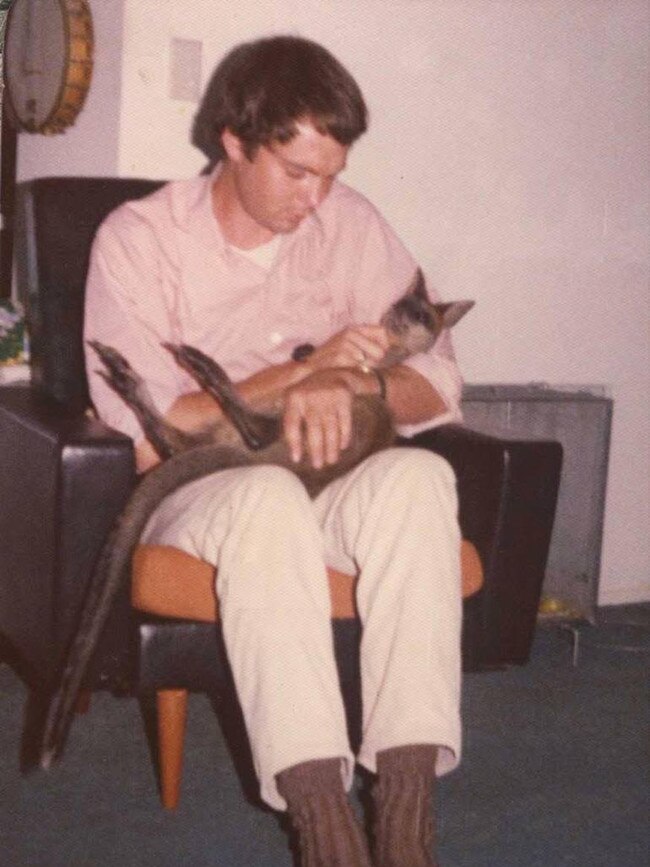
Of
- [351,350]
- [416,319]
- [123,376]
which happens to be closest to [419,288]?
[416,319]

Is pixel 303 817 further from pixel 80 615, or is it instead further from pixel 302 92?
pixel 302 92

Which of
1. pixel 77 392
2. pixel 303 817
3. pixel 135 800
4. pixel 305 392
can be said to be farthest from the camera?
pixel 77 392

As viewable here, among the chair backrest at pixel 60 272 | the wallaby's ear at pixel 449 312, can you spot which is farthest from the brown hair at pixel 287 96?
the chair backrest at pixel 60 272

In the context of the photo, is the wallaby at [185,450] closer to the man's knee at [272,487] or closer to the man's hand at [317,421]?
the man's hand at [317,421]

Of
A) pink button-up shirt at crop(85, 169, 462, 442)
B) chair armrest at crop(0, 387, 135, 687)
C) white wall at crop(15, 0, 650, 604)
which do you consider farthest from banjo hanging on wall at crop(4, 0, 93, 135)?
chair armrest at crop(0, 387, 135, 687)

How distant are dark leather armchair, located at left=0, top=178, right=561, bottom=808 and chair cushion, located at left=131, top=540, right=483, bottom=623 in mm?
24

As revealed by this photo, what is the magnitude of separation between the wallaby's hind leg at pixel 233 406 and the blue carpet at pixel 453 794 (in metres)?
0.62

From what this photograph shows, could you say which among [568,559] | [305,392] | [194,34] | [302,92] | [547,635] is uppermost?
[194,34]

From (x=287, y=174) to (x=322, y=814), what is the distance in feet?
3.10

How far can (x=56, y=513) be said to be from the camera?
167cm

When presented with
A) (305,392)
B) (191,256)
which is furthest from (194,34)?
(305,392)

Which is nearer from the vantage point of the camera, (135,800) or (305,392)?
(305,392)

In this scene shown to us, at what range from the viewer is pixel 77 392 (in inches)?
84.2

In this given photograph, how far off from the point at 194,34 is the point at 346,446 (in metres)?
1.24
